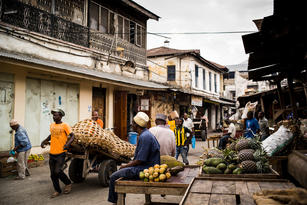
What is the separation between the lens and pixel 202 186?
2938 mm

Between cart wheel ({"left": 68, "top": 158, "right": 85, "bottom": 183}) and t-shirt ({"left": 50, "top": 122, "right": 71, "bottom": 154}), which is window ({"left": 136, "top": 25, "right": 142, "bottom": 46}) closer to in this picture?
cart wheel ({"left": 68, "top": 158, "right": 85, "bottom": 183})

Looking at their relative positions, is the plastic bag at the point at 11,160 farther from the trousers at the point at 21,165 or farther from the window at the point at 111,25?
the window at the point at 111,25

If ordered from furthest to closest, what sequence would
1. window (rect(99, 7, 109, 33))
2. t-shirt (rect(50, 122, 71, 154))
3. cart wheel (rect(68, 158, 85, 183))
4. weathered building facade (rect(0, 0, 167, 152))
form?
window (rect(99, 7, 109, 33))
weathered building facade (rect(0, 0, 167, 152))
cart wheel (rect(68, 158, 85, 183))
t-shirt (rect(50, 122, 71, 154))

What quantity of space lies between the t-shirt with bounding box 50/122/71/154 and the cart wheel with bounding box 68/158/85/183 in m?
1.02

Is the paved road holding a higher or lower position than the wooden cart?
lower

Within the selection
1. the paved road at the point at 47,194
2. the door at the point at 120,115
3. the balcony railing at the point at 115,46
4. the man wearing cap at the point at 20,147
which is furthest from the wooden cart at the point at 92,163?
the balcony railing at the point at 115,46

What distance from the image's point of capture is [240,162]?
378 cm

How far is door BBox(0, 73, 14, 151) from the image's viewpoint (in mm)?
8609

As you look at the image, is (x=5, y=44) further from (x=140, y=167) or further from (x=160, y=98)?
(x=160, y=98)

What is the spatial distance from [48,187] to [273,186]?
5316 mm

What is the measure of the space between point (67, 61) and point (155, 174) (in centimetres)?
913

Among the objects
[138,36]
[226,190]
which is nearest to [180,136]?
[226,190]

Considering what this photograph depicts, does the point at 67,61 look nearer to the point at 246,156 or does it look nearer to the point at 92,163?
the point at 92,163

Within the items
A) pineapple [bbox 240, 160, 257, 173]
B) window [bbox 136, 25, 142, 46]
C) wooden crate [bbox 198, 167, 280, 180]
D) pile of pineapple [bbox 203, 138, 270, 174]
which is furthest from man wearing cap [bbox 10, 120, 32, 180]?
window [bbox 136, 25, 142, 46]
